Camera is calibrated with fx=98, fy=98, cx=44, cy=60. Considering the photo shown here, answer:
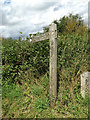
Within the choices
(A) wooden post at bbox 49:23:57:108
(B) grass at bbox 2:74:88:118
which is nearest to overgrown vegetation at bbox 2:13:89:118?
(B) grass at bbox 2:74:88:118

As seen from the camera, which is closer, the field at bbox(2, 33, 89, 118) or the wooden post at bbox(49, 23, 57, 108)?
the field at bbox(2, 33, 89, 118)

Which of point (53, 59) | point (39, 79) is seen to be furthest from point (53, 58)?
point (39, 79)

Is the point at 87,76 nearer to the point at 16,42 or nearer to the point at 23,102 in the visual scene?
the point at 23,102

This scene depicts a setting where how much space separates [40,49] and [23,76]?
3.91 ft

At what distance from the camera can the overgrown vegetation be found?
8.30 feet

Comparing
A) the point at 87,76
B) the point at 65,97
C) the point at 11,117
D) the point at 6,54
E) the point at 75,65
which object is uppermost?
the point at 6,54

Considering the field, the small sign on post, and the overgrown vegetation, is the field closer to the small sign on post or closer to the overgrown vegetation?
the overgrown vegetation

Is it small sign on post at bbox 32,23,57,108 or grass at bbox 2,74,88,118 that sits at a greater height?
small sign on post at bbox 32,23,57,108

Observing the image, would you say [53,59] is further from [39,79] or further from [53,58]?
[39,79]

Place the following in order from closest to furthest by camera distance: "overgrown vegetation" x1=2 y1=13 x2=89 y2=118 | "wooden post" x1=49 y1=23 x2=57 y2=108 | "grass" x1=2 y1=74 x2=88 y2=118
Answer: "grass" x1=2 y1=74 x2=88 y2=118 → "overgrown vegetation" x1=2 y1=13 x2=89 y2=118 → "wooden post" x1=49 y1=23 x2=57 y2=108

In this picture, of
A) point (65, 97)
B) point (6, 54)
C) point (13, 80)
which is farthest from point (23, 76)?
point (65, 97)

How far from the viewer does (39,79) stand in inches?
143

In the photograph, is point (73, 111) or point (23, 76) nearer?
point (73, 111)

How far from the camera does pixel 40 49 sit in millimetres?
3658
